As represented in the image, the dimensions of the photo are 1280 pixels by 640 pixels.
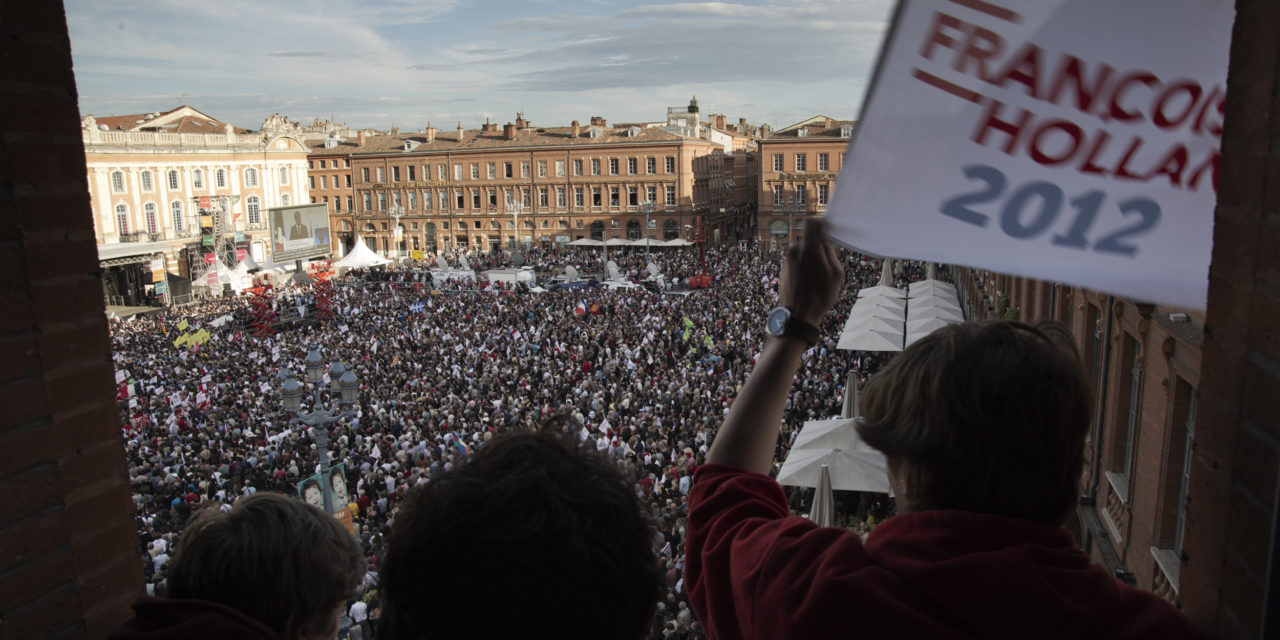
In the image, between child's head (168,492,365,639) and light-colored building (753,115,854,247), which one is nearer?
child's head (168,492,365,639)

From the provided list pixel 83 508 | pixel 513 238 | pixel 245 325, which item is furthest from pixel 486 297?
pixel 83 508

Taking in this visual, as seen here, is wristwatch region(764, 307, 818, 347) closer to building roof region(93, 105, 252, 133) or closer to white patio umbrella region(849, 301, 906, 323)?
white patio umbrella region(849, 301, 906, 323)

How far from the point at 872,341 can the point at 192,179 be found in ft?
161

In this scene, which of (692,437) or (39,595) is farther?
(692,437)

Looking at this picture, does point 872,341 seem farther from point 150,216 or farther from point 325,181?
point 325,181

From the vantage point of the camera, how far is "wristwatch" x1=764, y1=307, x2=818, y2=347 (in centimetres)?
171

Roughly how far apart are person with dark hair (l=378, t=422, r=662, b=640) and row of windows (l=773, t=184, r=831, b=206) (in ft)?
186

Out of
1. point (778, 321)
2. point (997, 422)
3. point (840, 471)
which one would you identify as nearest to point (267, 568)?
point (778, 321)

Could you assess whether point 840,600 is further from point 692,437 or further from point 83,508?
point 692,437

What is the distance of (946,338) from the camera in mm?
1413

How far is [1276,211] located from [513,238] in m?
63.0

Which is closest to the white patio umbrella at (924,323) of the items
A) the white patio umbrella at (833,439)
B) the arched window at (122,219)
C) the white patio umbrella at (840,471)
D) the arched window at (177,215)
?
the white patio umbrella at (833,439)

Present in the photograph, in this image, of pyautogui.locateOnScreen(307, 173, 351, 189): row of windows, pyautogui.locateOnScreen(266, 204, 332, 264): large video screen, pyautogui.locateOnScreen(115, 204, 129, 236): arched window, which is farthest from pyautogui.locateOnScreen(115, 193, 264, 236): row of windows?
pyautogui.locateOnScreen(307, 173, 351, 189): row of windows

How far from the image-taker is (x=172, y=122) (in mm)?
57938
